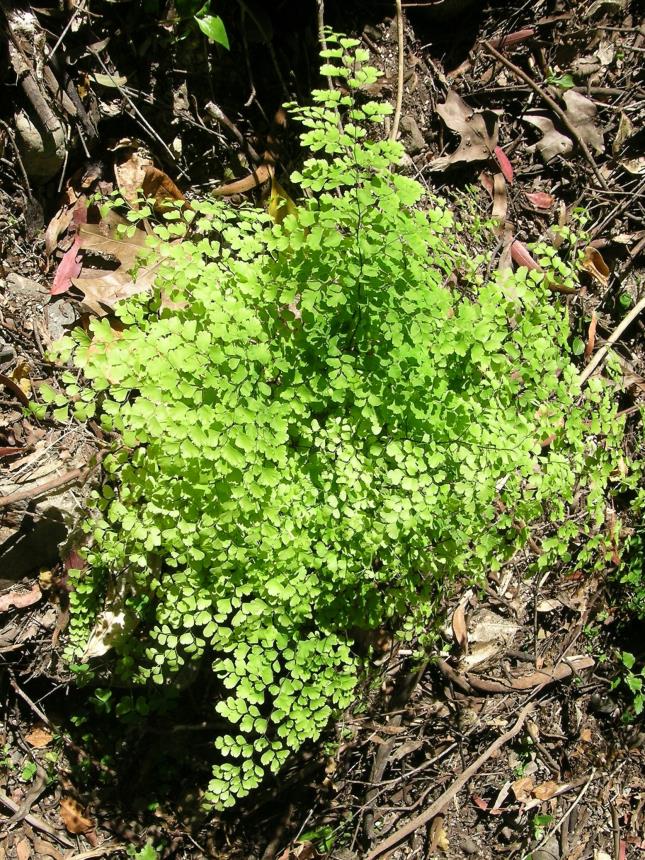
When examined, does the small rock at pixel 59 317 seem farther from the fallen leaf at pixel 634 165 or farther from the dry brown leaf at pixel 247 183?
the fallen leaf at pixel 634 165

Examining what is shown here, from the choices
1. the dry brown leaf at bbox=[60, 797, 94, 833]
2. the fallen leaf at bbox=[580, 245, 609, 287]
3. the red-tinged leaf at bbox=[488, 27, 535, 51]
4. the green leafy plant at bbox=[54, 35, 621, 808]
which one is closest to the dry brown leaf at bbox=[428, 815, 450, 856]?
the green leafy plant at bbox=[54, 35, 621, 808]

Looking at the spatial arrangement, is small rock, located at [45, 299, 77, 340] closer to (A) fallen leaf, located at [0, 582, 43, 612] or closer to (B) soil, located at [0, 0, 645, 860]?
(B) soil, located at [0, 0, 645, 860]

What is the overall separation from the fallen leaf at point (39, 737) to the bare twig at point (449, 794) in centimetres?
159

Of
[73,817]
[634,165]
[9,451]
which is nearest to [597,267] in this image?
[634,165]

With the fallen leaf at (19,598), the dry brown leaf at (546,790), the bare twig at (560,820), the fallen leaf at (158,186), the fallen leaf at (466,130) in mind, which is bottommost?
the bare twig at (560,820)

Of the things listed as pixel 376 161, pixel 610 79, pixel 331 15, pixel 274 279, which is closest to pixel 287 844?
pixel 274 279

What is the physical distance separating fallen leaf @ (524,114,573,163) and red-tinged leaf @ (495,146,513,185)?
21 cm

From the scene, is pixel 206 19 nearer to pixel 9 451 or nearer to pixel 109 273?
pixel 109 273

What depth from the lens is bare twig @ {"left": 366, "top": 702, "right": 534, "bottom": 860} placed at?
3374 mm

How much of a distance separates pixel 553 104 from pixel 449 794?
3.90 meters

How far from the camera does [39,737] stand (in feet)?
9.92

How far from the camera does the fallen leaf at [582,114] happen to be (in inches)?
167

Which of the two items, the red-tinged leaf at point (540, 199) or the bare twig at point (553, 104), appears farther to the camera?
the red-tinged leaf at point (540, 199)

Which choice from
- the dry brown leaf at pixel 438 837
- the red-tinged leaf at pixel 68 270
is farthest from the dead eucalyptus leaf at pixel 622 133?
the dry brown leaf at pixel 438 837
